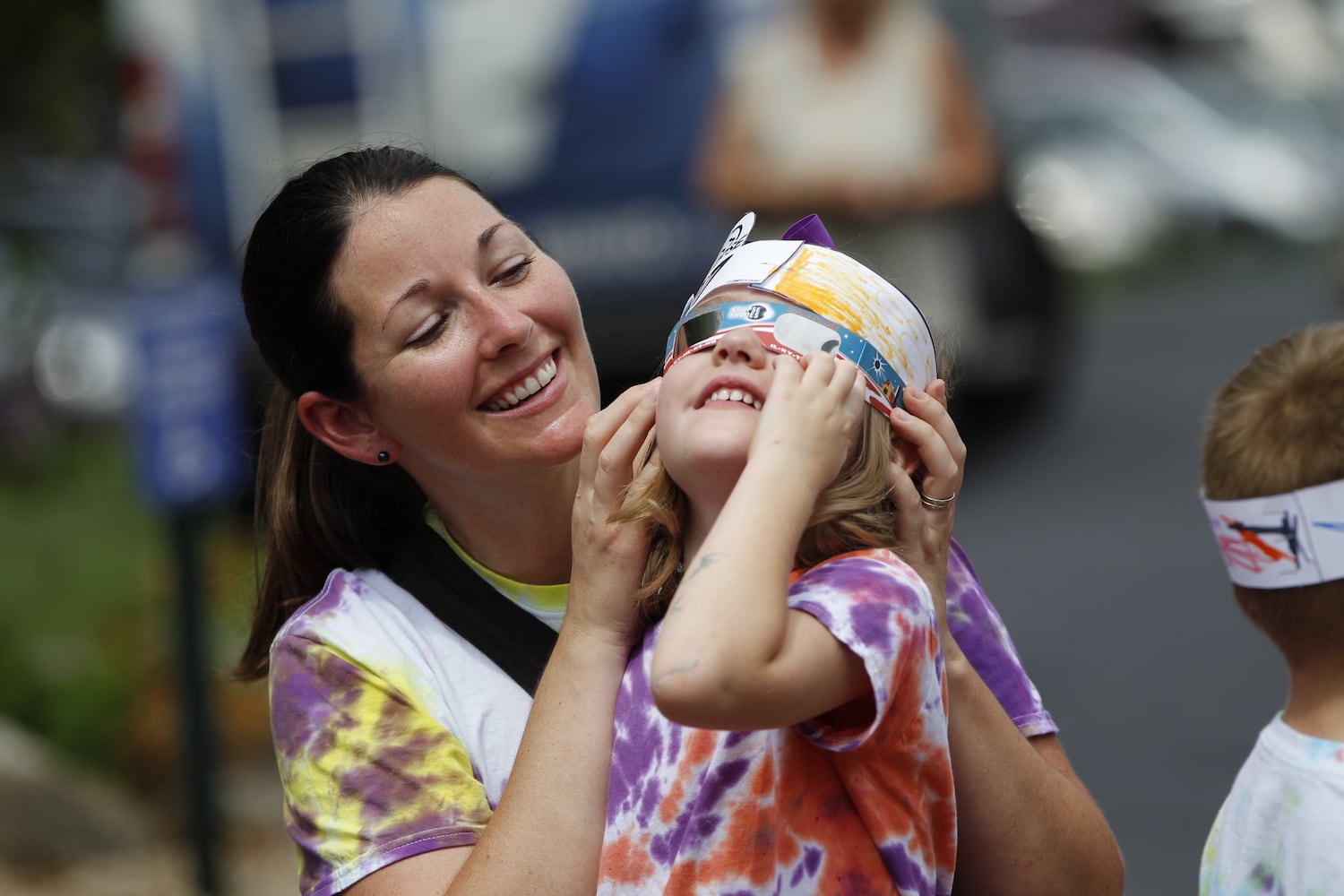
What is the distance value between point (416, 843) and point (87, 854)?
396 centimetres

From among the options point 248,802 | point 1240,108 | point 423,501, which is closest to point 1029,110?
point 1240,108

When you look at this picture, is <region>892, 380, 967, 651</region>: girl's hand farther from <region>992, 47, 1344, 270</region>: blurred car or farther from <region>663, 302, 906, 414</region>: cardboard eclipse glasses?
<region>992, 47, 1344, 270</region>: blurred car

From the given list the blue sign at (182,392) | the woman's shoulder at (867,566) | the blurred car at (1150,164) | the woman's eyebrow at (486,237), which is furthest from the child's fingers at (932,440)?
the blurred car at (1150,164)

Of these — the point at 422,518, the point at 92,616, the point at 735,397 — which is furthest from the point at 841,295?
the point at 92,616

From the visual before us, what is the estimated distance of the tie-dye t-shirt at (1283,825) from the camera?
6.93ft

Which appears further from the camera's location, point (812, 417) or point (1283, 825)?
point (1283, 825)

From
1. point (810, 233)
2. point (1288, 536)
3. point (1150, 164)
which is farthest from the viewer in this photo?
point (1150, 164)

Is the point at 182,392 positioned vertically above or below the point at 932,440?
below

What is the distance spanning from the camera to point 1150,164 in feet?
55.0

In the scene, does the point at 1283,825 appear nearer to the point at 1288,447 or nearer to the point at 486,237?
the point at 1288,447

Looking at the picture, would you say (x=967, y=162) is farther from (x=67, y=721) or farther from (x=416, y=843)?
(x=416, y=843)

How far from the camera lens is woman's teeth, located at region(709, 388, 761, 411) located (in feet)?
6.15

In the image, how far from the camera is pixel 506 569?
88.1 inches

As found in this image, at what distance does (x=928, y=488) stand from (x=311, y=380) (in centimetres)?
86
